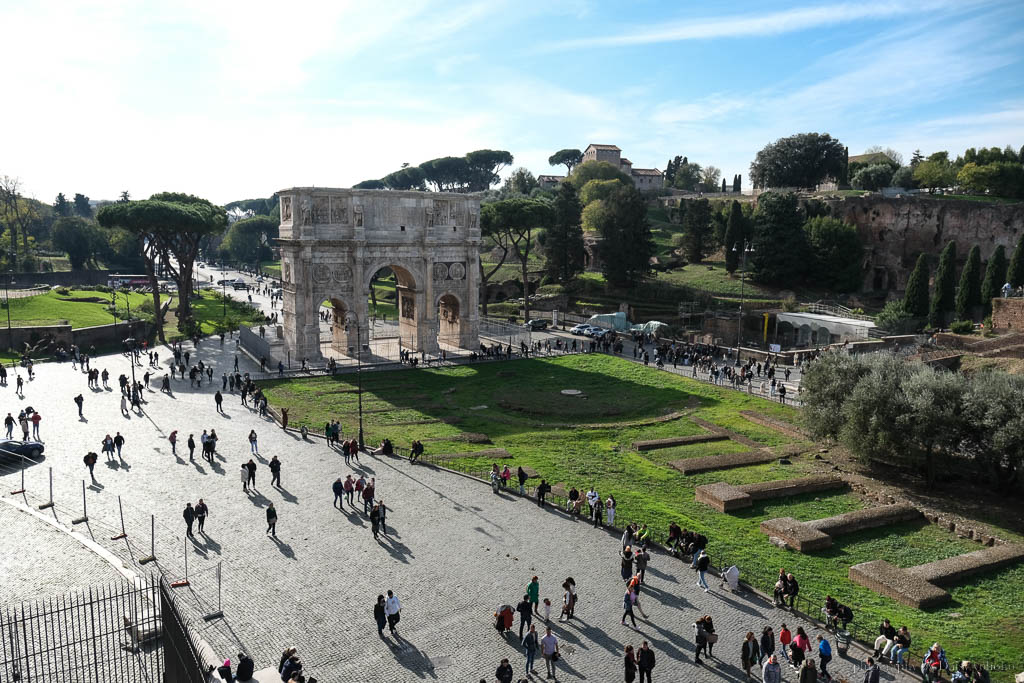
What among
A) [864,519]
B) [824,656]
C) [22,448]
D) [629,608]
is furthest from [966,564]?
[22,448]

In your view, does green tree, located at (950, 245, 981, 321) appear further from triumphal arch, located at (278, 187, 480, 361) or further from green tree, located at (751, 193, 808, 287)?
triumphal arch, located at (278, 187, 480, 361)

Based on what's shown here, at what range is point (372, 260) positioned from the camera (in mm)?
43344

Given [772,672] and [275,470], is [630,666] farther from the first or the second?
[275,470]

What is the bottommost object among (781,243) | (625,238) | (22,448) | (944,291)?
(22,448)

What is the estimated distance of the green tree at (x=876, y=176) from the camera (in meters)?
87.6

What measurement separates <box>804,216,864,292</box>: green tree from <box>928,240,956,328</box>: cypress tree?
51.3ft

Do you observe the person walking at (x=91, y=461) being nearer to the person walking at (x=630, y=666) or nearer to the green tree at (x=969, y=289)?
the person walking at (x=630, y=666)

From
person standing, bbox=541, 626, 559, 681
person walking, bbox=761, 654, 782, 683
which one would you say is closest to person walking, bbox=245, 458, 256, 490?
person standing, bbox=541, 626, 559, 681

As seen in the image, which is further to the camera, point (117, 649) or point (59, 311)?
point (59, 311)

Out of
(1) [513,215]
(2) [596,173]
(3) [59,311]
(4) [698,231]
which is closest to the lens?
(3) [59,311]

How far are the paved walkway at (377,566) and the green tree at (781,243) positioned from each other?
49055mm

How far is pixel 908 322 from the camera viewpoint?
47906 millimetres

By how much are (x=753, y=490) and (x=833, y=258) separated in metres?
49.2

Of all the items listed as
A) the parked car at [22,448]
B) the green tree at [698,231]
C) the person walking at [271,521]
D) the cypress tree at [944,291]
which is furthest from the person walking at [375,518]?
the green tree at [698,231]
